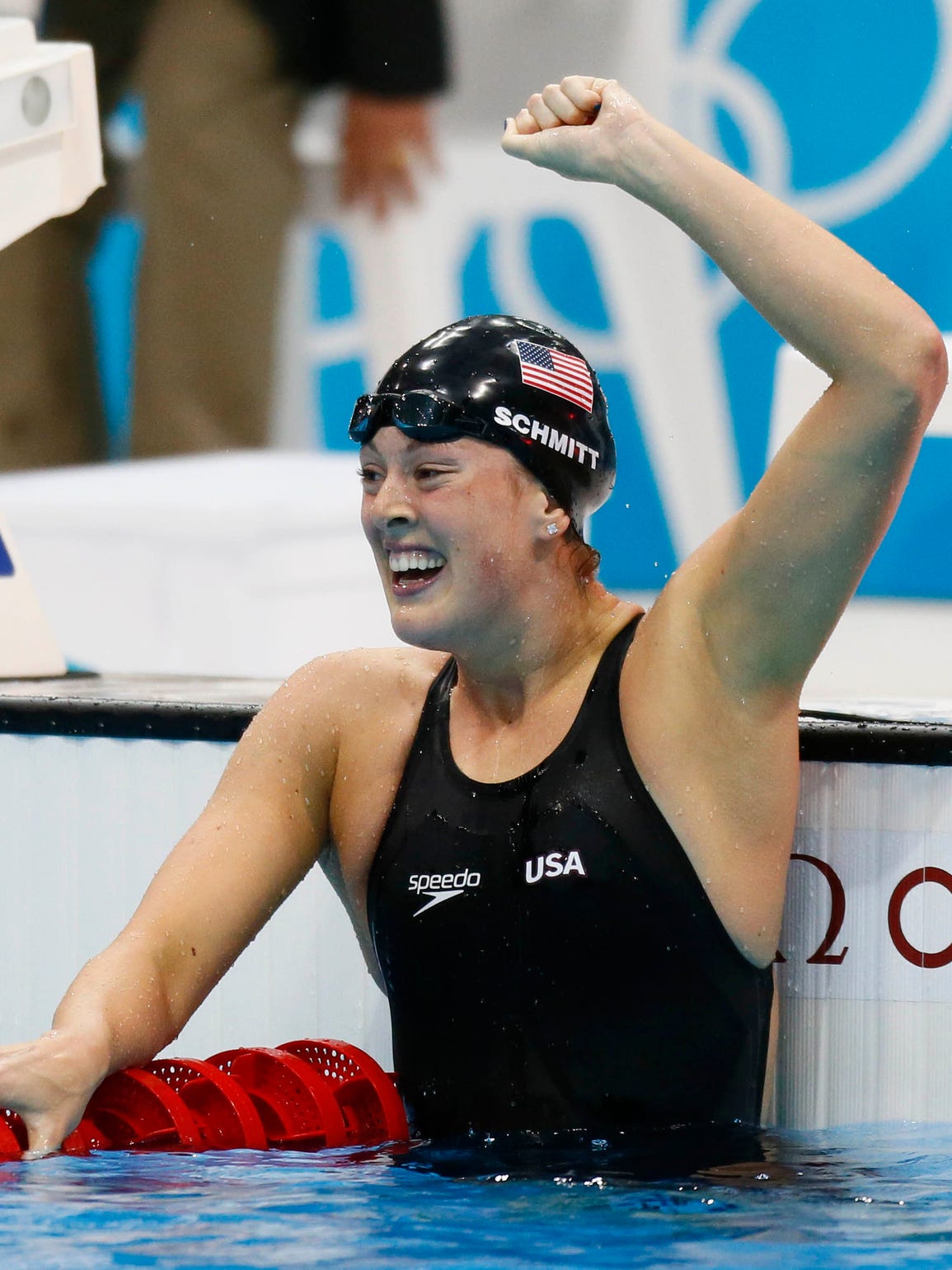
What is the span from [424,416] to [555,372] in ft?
0.67

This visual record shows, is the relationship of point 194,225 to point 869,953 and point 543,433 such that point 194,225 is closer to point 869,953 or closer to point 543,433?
point 543,433

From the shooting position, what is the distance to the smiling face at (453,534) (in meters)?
2.35

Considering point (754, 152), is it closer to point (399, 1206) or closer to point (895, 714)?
point (895, 714)

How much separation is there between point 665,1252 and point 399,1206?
34 centimetres

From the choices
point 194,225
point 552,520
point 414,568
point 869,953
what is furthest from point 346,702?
point 194,225

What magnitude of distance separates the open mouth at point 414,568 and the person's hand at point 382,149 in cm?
276

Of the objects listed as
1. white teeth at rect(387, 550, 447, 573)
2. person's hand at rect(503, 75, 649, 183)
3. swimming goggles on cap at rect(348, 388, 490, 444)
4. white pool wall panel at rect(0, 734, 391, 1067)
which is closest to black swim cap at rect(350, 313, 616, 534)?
swimming goggles on cap at rect(348, 388, 490, 444)

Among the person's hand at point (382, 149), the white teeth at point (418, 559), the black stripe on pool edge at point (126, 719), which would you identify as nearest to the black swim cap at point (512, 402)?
the white teeth at point (418, 559)

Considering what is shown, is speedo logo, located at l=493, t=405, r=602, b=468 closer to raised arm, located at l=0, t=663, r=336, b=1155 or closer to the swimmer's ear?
the swimmer's ear

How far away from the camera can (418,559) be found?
7.75 feet

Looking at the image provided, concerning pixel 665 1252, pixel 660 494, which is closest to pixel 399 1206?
pixel 665 1252

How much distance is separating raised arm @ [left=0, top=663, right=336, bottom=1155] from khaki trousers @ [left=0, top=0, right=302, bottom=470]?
2650 millimetres

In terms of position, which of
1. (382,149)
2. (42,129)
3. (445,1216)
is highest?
(382,149)

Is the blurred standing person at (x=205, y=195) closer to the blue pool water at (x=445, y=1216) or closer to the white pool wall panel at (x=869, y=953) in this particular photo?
the white pool wall panel at (x=869, y=953)
